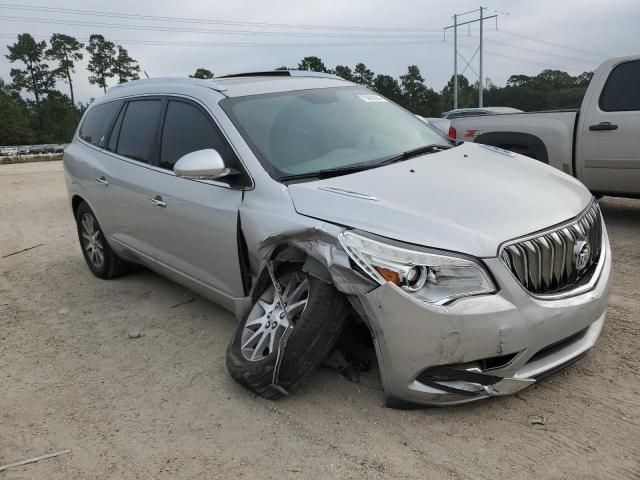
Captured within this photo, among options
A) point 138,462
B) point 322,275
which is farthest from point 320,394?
point 138,462

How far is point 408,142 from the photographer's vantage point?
4.00 metres

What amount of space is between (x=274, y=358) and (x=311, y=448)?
508 millimetres

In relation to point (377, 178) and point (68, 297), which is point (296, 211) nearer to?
point (377, 178)

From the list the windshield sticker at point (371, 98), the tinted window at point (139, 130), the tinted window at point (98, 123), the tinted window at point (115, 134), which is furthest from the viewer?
the tinted window at point (98, 123)

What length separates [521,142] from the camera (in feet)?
22.8

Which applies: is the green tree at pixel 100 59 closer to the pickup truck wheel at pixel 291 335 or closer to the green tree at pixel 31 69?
the green tree at pixel 31 69

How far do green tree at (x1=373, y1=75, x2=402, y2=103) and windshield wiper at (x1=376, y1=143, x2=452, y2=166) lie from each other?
67328 mm

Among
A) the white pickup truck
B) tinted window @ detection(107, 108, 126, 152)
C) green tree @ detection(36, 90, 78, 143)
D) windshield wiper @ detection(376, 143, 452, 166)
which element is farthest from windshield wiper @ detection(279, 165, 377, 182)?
green tree @ detection(36, 90, 78, 143)

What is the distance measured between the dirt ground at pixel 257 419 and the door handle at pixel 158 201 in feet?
3.02

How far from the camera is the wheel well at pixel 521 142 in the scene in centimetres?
682

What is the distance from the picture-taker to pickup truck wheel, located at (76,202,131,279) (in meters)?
5.54

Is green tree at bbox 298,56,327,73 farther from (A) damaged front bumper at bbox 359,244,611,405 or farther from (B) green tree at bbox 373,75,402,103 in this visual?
(A) damaged front bumper at bbox 359,244,611,405

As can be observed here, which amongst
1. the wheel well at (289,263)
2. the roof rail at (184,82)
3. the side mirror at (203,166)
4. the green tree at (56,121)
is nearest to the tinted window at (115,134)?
the roof rail at (184,82)

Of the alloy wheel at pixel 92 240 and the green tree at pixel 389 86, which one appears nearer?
the alloy wheel at pixel 92 240
